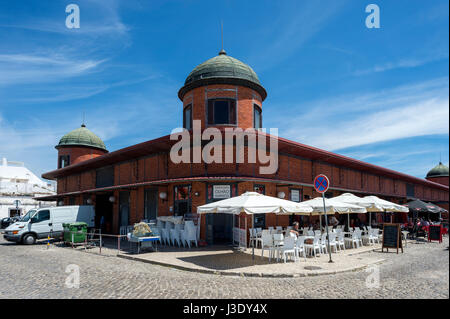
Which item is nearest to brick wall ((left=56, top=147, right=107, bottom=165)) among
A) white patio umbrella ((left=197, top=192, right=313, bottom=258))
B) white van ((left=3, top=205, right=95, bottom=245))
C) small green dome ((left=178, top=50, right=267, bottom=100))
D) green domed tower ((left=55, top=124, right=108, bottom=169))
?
green domed tower ((left=55, top=124, right=108, bottom=169))

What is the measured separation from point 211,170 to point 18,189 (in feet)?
131

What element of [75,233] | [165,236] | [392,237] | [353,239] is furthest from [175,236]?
[392,237]

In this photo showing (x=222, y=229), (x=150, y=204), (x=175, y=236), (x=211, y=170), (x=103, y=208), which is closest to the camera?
(x=175, y=236)

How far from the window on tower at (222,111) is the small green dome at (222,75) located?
1.14 m

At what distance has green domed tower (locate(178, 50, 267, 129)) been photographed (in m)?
17.2

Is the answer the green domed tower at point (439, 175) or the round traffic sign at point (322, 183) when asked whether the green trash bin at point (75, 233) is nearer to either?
the round traffic sign at point (322, 183)

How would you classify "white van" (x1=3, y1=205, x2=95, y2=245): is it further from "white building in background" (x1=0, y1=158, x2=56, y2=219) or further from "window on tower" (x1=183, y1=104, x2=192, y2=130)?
"white building in background" (x1=0, y1=158, x2=56, y2=219)

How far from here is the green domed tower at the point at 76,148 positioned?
105 feet

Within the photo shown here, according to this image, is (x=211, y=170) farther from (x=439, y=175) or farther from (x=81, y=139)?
(x=439, y=175)

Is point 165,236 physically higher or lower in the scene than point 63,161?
lower

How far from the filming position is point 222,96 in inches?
686

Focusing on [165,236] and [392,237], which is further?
[165,236]

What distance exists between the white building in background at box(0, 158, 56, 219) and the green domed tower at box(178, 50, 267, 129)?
26.9m
